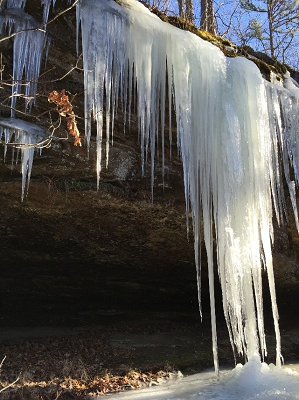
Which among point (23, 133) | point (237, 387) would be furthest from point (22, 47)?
point (237, 387)

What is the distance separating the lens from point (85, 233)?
5922mm

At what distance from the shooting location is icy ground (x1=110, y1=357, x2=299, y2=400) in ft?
13.1

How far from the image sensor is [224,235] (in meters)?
4.38

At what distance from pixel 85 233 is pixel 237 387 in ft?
9.59

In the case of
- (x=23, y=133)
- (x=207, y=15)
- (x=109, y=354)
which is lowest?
(x=109, y=354)

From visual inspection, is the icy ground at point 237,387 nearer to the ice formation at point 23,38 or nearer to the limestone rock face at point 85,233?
the limestone rock face at point 85,233

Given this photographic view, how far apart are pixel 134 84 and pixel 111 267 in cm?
367

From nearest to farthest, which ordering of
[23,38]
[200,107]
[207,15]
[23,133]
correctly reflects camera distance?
[23,38], [200,107], [23,133], [207,15]

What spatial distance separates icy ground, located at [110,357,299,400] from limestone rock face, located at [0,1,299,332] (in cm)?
197

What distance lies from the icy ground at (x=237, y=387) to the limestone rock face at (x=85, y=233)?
1965 millimetres

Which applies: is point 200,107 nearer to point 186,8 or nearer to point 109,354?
point 109,354

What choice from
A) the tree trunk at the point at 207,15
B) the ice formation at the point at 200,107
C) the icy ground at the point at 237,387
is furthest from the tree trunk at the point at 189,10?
the icy ground at the point at 237,387

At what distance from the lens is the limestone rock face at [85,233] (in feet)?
14.4

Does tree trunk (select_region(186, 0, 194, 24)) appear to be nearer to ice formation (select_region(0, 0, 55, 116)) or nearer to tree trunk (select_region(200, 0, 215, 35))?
tree trunk (select_region(200, 0, 215, 35))
